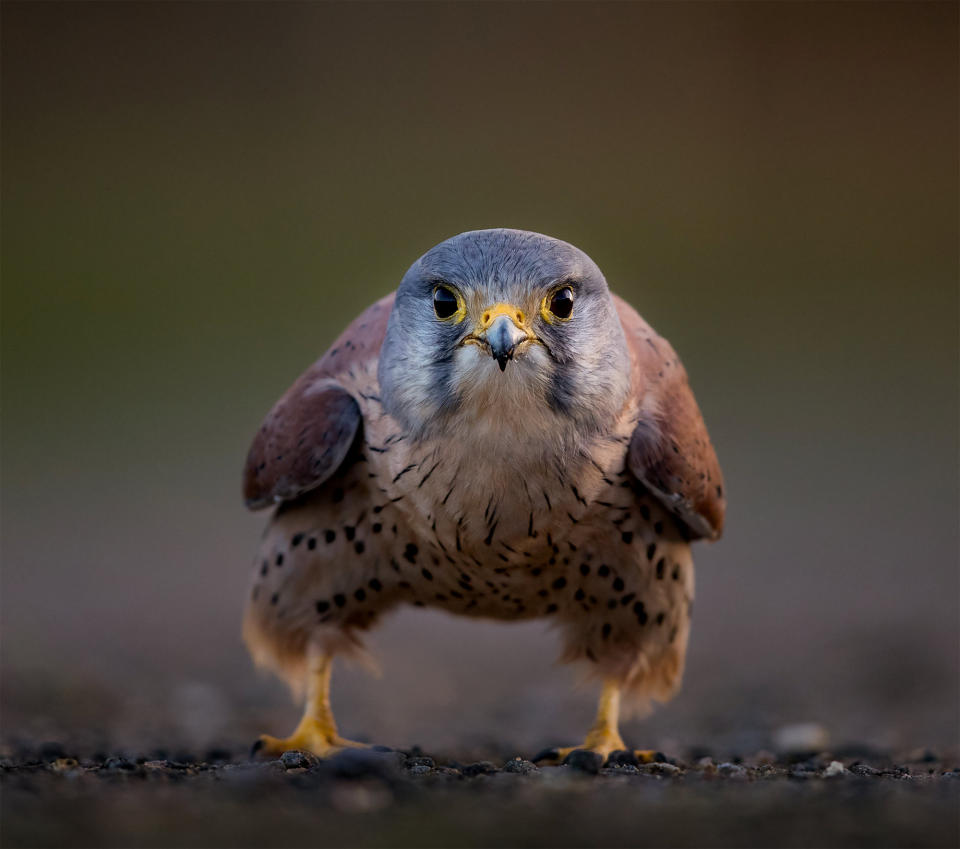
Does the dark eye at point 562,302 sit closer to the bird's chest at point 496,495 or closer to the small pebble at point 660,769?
the bird's chest at point 496,495

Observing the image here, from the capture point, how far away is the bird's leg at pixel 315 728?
179 inches

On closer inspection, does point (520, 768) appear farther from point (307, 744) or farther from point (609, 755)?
point (307, 744)

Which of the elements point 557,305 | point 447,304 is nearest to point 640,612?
point 557,305

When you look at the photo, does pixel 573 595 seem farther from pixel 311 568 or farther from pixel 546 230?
pixel 546 230

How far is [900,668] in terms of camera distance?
22.2ft

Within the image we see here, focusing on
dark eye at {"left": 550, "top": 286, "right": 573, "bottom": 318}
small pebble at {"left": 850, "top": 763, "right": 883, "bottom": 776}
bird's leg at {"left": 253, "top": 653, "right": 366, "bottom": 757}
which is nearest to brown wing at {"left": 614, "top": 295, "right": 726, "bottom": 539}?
dark eye at {"left": 550, "top": 286, "right": 573, "bottom": 318}

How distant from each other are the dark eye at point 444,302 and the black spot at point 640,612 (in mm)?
1277

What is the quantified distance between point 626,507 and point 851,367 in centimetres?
1047

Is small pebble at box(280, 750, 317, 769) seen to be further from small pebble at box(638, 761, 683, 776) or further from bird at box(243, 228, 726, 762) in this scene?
small pebble at box(638, 761, 683, 776)

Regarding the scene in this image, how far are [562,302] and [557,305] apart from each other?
16 millimetres

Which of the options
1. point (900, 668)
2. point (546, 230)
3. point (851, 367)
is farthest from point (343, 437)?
point (851, 367)

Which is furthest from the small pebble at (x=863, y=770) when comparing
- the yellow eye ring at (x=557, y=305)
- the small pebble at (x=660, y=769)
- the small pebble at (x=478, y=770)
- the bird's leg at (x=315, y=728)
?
the bird's leg at (x=315, y=728)

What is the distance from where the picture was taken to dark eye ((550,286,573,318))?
3721 millimetres

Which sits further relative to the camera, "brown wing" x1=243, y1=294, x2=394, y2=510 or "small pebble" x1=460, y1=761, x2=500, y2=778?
"brown wing" x1=243, y1=294, x2=394, y2=510
